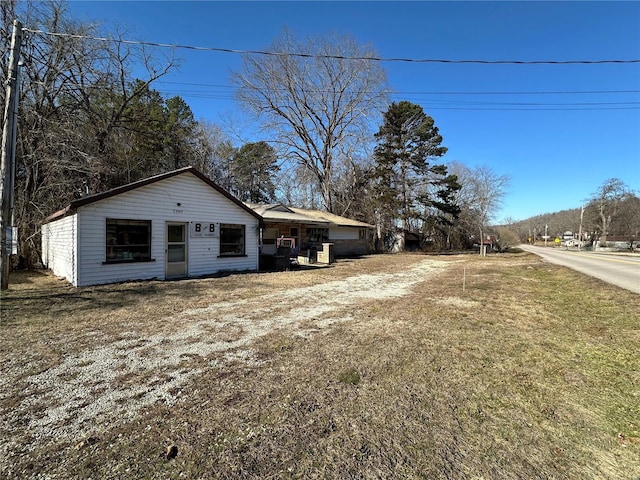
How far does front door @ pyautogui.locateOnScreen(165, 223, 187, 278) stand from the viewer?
1051 cm

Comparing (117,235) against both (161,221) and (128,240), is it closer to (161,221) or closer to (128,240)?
(128,240)

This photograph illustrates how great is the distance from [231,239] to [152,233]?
3070 millimetres

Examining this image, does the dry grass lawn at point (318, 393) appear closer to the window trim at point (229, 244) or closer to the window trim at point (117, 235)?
the window trim at point (117, 235)

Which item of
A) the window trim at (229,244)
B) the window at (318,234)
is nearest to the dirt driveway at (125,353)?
the window trim at (229,244)

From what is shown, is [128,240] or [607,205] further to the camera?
[607,205]

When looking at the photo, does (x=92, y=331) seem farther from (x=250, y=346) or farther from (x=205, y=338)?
(x=250, y=346)

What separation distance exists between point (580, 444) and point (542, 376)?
4.02 ft

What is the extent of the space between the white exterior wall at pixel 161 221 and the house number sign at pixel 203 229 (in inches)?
5.4

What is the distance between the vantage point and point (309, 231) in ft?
71.8

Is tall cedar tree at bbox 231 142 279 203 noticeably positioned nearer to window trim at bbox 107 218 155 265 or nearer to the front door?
the front door

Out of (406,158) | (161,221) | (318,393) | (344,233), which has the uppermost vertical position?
(406,158)

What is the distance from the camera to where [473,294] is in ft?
26.9

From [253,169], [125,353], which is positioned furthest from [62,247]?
[253,169]

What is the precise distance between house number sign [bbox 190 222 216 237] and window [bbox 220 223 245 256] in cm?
44
